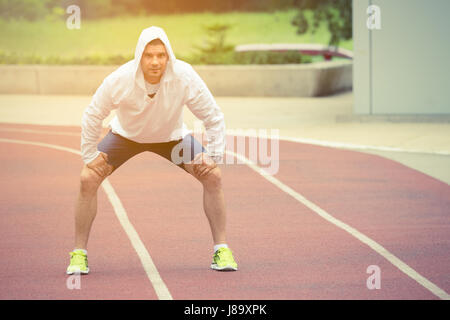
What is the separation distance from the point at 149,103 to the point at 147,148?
1.82 ft

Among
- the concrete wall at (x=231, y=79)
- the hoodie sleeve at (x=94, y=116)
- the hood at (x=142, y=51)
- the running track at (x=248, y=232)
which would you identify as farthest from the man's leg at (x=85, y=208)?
the concrete wall at (x=231, y=79)

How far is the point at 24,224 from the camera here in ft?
31.4

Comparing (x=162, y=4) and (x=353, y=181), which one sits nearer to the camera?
(x=353, y=181)

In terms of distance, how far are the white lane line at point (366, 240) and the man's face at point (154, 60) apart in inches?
92.7

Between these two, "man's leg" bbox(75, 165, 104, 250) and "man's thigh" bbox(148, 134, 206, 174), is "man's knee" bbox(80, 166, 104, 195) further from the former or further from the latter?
"man's thigh" bbox(148, 134, 206, 174)

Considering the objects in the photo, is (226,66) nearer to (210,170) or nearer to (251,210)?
(251,210)

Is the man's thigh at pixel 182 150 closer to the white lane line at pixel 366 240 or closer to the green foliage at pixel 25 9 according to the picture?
the white lane line at pixel 366 240

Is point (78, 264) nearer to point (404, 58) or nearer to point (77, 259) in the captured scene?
point (77, 259)

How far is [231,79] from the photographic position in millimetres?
26766

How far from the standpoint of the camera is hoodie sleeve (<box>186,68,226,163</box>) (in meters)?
7.06

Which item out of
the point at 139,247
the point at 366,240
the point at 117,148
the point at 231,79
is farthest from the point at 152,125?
the point at 231,79

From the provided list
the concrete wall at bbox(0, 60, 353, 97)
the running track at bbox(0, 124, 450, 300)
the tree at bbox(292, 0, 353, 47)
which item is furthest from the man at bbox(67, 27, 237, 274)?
the tree at bbox(292, 0, 353, 47)
